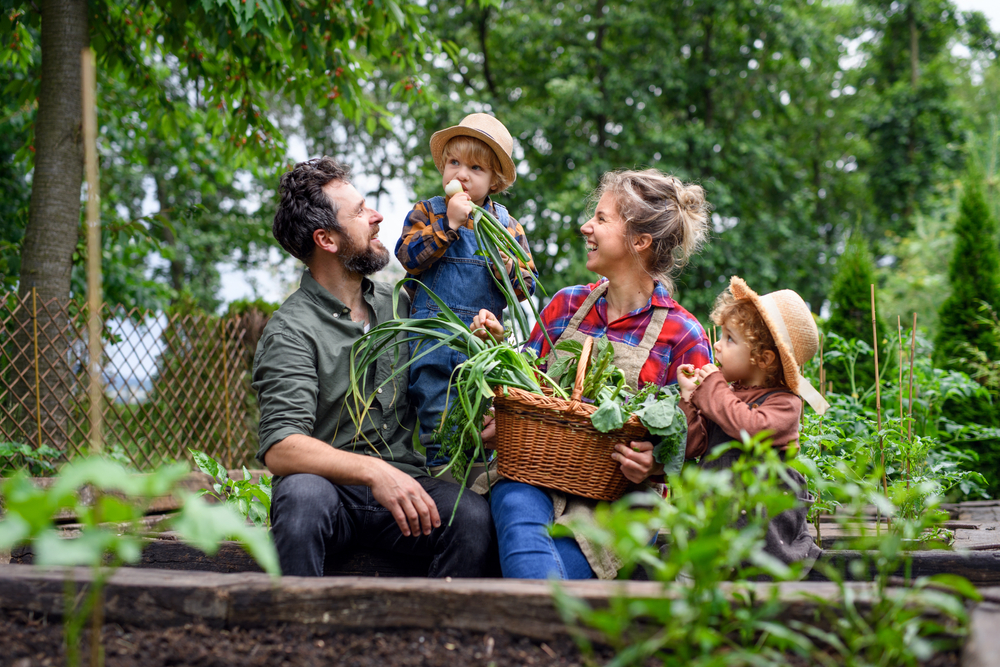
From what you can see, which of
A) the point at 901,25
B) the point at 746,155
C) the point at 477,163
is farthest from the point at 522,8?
the point at 477,163

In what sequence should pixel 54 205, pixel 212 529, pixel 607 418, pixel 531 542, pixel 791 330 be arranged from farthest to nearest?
pixel 54 205, pixel 791 330, pixel 531 542, pixel 607 418, pixel 212 529

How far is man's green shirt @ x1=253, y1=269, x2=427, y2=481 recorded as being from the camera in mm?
1854

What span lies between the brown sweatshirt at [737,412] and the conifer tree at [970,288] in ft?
12.7

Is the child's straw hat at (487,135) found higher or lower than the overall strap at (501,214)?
higher

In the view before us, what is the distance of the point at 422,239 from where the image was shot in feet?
7.14

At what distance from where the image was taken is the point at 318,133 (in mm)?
14469

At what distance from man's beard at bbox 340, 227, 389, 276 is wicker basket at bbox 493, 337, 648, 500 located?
721 mm

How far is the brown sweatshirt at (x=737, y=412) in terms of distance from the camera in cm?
164

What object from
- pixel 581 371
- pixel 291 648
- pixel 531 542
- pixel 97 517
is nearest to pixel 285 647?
pixel 291 648

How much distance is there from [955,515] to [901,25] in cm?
1287

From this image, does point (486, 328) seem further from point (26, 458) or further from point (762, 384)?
point (26, 458)

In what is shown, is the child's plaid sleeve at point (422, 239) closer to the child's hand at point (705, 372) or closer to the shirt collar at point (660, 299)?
the shirt collar at point (660, 299)

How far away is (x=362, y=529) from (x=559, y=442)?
64cm

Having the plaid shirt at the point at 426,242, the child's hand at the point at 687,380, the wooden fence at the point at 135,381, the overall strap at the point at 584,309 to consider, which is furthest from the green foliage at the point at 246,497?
the wooden fence at the point at 135,381
